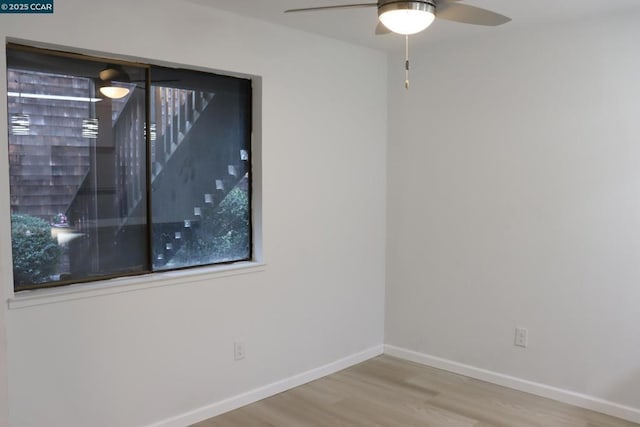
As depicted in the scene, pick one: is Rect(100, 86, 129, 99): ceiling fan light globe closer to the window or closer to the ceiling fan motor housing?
the window

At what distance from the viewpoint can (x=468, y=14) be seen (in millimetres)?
2260

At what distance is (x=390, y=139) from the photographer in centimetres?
443

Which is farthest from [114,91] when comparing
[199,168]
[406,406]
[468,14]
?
[406,406]

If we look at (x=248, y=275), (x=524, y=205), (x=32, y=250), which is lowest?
(x=248, y=275)

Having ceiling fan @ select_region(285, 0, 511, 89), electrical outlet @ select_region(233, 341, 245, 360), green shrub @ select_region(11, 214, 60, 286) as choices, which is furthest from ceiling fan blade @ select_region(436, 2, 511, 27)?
electrical outlet @ select_region(233, 341, 245, 360)

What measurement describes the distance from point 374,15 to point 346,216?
1.45 m

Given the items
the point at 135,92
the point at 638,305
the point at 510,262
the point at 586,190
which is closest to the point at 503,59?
the point at 586,190

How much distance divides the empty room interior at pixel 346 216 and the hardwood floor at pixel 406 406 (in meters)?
0.04

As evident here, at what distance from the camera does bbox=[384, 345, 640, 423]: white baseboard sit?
3.39 metres

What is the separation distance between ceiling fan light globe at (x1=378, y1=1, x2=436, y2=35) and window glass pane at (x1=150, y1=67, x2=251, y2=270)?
157 cm

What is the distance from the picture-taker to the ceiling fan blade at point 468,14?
7.18 feet

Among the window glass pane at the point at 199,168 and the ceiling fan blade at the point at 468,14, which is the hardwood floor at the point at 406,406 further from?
the ceiling fan blade at the point at 468,14

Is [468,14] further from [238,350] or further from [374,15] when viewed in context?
[238,350]

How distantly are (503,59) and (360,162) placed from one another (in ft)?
4.02
